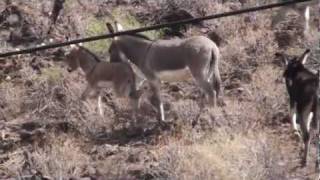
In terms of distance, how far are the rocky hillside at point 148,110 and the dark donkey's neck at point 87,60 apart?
57 cm

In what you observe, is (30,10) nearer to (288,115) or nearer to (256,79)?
(256,79)

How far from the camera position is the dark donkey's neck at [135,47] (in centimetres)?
1403

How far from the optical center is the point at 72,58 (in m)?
14.9

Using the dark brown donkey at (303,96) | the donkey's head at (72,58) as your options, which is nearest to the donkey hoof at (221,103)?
the dark brown donkey at (303,96)

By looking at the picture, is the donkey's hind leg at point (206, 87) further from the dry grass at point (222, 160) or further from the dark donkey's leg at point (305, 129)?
the dark donkey's leg at point (305, 129)

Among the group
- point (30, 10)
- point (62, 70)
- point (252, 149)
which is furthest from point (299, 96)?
point (30, 10)

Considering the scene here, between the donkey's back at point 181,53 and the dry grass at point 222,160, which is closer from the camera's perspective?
the dry grass at point 222,160

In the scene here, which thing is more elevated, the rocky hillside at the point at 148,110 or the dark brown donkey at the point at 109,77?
the dark brown donkey at the point at 109,77

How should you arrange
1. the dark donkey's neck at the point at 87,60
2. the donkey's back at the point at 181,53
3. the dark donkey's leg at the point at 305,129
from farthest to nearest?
1. the dark donkey's neck at the point at 87,60
2. the donkey's back at the point at 181,53
3. the dark donkey's leg at the point at 305,129

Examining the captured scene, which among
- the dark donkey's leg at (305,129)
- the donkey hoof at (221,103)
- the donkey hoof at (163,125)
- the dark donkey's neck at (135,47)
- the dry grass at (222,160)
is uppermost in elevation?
the dark donkey's neck at (135,47)

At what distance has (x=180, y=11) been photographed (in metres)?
17.9

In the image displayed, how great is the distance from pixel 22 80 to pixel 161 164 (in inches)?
218

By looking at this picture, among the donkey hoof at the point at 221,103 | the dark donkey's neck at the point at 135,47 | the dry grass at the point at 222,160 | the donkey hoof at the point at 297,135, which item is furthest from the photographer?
the dark donkey's neck at the point at 135,47

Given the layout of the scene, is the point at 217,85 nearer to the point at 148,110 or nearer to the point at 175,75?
the point at 175,75
